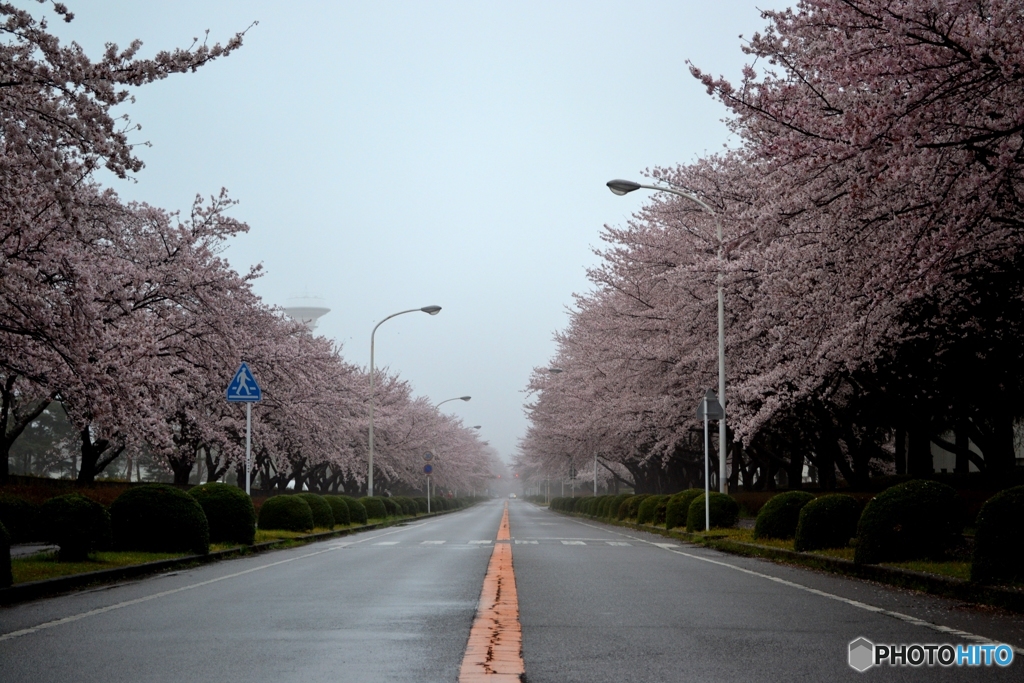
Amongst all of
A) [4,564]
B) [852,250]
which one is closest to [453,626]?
[4,564]

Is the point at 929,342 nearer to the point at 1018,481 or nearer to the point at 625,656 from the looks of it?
the point at 1018,481

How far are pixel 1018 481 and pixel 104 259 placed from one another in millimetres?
21808

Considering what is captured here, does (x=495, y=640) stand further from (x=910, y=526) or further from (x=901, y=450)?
(x=901, y=450)

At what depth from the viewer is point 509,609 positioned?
30.0 ft

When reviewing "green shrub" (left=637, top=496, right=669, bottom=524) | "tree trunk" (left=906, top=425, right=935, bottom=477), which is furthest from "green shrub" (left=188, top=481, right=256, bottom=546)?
"tree trunk" (left=906, top=425, right=935, bottom=477)

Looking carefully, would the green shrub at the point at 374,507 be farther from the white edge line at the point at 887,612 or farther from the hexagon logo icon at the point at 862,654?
the hexagon logo icon at the point at 862,654

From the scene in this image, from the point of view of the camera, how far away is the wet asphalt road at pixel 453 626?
20.0 ft

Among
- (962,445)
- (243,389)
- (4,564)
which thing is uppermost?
(243,389)

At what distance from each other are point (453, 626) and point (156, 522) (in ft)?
31.2

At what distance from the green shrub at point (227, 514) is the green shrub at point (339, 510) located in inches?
459

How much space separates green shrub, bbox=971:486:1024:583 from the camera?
390 inches

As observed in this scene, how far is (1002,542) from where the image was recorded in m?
10.0
